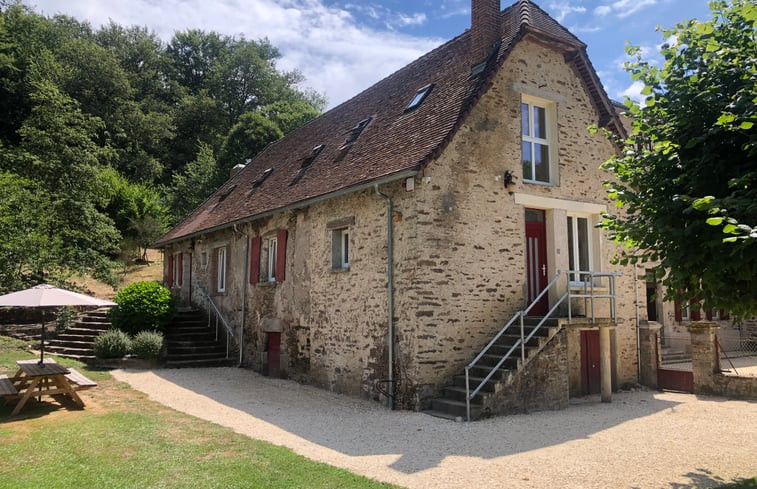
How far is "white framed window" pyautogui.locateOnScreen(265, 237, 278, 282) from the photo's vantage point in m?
14.6

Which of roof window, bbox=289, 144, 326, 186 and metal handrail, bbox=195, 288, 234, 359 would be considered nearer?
roof window, bbox=289, 144, 326, 186

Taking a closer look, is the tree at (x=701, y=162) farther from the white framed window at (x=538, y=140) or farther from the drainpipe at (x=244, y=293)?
the drainpipe at (x=244, y=293)

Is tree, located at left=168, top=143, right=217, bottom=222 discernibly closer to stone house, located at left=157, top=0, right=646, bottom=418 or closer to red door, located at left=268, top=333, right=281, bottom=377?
stone house, located at left=157, top=0, right=646, bottom=418

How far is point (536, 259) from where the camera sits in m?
11.4

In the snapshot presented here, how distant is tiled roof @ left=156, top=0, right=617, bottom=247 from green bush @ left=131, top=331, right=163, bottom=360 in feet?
12.5

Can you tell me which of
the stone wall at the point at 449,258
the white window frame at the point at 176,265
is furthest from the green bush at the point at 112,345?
the white window frame at the point at 176,265

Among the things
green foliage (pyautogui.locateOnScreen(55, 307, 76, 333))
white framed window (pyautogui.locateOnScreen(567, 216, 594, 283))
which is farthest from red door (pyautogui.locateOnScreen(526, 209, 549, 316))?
green foliage (pyautogui.locateOnScreen(55, 307, 76, 333))

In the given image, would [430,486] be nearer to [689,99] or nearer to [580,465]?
[580,465]

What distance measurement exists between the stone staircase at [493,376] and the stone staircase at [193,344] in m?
8.24

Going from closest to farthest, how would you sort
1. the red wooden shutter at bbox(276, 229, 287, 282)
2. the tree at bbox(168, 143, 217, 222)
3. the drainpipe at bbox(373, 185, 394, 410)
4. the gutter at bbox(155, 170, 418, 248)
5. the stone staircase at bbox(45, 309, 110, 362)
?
the gutter at bbox(155, 170, 418, 248), the drainpipe at bbox(373, 185, 394, 410), the red wooden shutter at bbox(276, 229, 287, 282), the stone staircase at bbox(45, 309, 110, 362), the tree at bbox(168, 143, 217, 222)

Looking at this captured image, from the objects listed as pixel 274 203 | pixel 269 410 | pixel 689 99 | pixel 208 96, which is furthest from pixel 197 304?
pixel 208 96

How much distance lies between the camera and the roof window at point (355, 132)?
13800 millimetres

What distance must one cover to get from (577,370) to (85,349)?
13.1m

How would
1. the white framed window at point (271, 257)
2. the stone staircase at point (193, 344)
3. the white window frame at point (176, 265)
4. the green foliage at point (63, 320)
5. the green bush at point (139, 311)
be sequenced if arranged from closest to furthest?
1. the white framed window at point (271, 257)
2. the stone staircase at point (193, 344)
3. the green bush at point (139, 311)
4. the green foliage at point (63, 320)
5. the white window frame at point (176, 265)
